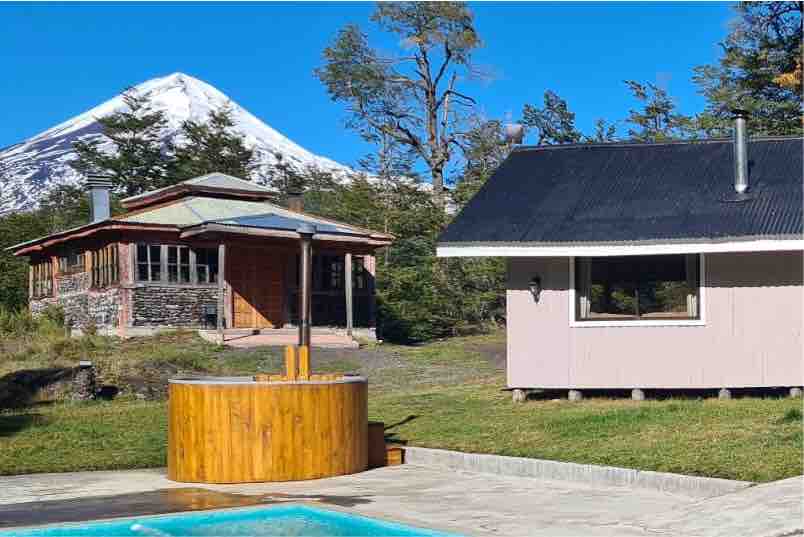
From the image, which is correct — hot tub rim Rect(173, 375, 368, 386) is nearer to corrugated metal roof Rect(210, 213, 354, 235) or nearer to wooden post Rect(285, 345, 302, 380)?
wooden post Rect(285, 345, 302, 380)

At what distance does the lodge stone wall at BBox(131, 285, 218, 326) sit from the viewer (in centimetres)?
3141

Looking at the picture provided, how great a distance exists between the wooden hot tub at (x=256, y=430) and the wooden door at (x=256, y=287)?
20.3 meters

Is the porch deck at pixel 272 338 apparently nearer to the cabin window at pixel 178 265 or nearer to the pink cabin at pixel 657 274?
the cabin window at pixel 178 265

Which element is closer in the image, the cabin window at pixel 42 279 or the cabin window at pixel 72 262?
the cabin window at pixel 72 262

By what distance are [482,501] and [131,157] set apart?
4868cm

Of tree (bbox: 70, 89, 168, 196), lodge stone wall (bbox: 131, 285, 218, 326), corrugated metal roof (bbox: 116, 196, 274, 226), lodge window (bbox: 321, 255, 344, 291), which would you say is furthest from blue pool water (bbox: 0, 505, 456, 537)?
tree (bbox: 70, 89, 168, 196)

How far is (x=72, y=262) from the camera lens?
35.3 metres

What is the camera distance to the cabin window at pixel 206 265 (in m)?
32.8

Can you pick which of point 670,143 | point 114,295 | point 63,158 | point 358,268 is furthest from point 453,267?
point 63,158

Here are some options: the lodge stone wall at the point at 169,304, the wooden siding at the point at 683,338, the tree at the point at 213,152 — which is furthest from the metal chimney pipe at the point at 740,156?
the tree at the point at 213,152

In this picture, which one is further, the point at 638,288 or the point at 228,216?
the point at 228,216

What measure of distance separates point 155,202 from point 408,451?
25.5 meters

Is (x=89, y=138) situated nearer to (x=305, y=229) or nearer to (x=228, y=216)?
(x=228, y=216)

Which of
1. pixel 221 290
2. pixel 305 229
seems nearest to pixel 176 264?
pixel 221 290
